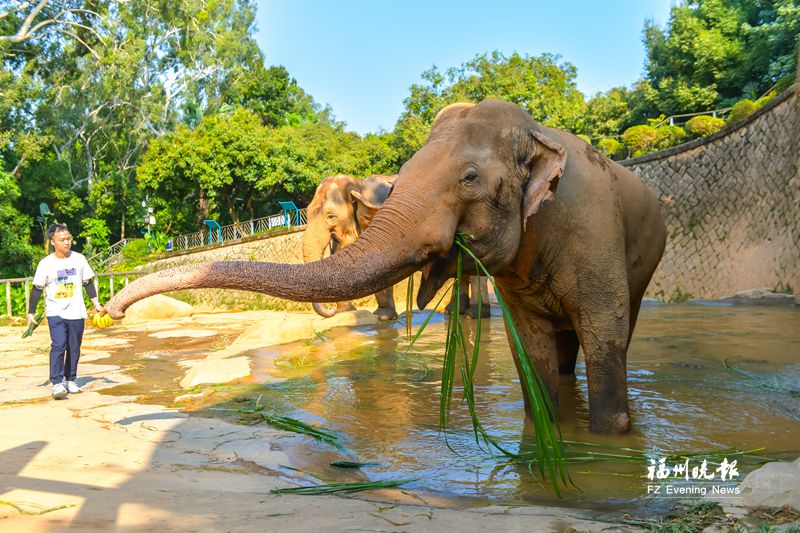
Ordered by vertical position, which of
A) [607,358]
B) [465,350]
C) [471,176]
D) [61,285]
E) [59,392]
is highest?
[471,176]

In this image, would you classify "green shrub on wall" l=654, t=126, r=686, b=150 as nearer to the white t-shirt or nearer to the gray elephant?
the gray elephant

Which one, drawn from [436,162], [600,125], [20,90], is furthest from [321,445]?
[20,90]

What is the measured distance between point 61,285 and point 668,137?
21716 mm

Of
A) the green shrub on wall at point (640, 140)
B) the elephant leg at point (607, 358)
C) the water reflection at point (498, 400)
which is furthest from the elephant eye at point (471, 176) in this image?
the green shrub on wall at point (640, 140)

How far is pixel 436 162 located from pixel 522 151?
51cm

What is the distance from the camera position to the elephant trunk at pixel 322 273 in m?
2.95

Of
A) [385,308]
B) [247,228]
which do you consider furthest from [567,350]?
[247,228]

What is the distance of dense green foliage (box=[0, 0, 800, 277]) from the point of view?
28422mm

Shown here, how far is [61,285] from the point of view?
6.37 metres

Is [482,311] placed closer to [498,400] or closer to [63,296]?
[498,400]

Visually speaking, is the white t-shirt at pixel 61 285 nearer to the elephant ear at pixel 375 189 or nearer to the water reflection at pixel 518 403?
the water reflection at pixel 518 403

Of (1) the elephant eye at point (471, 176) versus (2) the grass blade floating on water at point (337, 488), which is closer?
(2) the grass blade floating on water at point (337, 488)

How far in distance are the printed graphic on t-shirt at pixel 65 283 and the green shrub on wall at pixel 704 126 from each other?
21.2 meters

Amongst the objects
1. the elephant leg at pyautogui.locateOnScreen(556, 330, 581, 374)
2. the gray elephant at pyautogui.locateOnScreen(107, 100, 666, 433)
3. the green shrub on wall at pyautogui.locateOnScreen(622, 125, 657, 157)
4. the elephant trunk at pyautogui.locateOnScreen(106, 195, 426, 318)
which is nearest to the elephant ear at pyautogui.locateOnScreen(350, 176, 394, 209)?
the elephant leg at pyautogui.locateOnScreen(556, 330, 581, 374)
